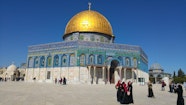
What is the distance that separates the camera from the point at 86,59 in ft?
102

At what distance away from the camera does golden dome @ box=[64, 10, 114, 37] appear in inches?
1436

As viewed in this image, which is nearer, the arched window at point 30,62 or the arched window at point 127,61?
the arched window at point 127,61

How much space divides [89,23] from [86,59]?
27.3 ft

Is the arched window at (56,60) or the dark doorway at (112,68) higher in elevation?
the arched window at (56,60)

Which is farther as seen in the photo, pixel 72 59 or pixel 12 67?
pixel 12 67

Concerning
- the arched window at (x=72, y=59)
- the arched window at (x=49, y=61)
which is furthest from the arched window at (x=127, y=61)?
the arched window at (x=49, y=61)

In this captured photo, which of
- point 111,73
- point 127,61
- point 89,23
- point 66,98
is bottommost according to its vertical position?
point 66,98

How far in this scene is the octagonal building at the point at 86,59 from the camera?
30.9 meters

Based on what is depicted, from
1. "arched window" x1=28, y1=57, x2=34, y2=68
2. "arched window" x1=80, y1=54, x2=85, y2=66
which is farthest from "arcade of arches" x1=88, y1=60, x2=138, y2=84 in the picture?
"arched window" x1=28, y1=57, x2=34, y2=68

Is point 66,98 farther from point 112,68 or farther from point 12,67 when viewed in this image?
point 12,67

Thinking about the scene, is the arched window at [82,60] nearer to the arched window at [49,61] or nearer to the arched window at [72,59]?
the arched window at [72,59]

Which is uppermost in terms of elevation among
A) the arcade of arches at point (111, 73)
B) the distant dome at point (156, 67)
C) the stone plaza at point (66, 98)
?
the distant dome at point (156, 67)

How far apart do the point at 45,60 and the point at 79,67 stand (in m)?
6.68

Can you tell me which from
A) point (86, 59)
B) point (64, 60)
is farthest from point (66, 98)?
point (64, 60)
